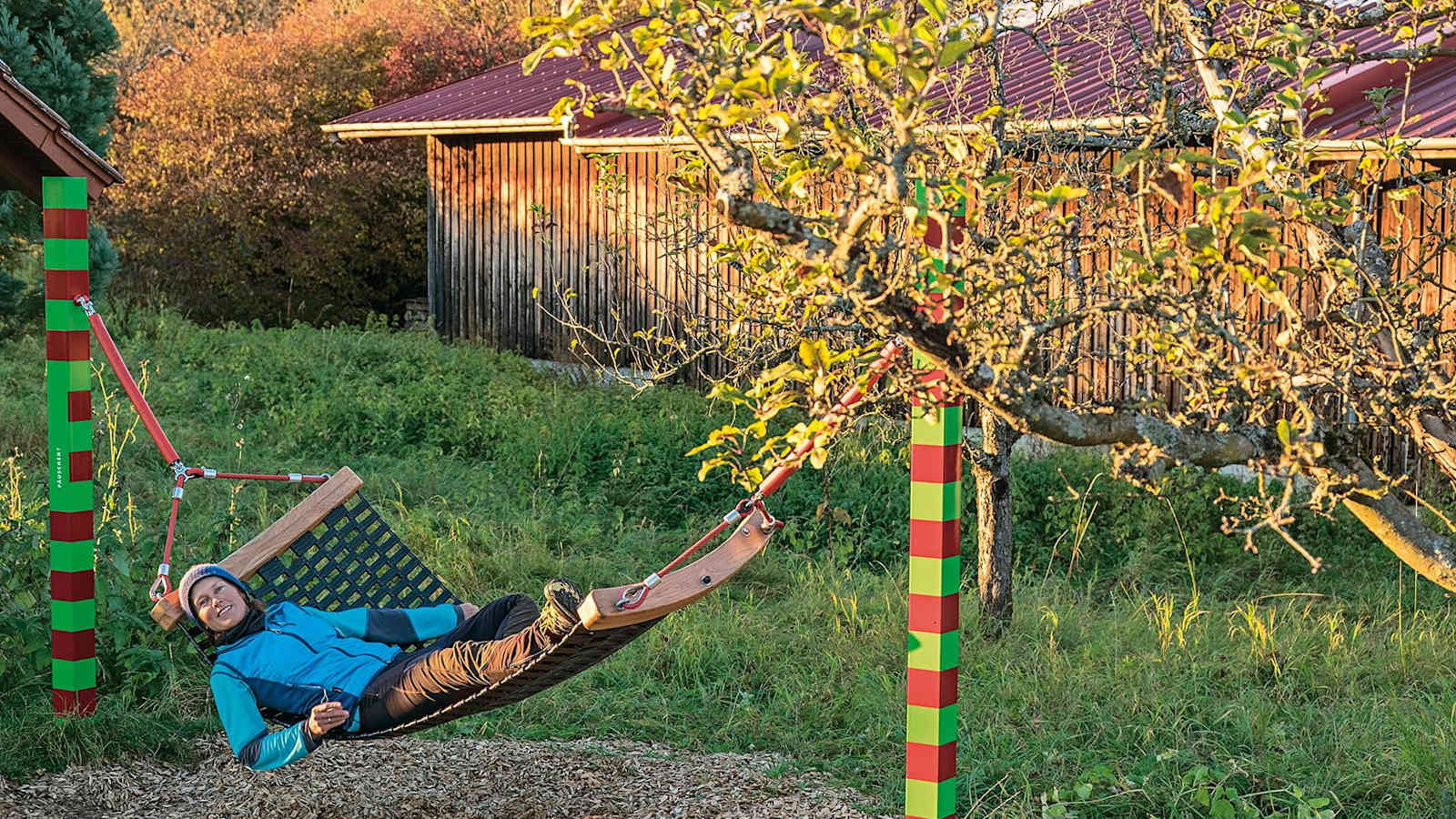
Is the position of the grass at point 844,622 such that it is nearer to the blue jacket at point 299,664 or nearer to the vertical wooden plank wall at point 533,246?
the blue jacket at point 299,664

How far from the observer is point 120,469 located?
24.7 ft

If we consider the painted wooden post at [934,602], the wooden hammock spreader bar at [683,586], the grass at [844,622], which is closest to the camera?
the painted wooden post at [934,602]

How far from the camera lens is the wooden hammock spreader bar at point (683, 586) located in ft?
11.1

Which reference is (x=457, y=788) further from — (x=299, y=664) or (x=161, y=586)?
(x=161, y=586)

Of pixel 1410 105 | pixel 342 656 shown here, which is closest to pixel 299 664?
pixel 342 656

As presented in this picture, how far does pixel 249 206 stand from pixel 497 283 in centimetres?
355

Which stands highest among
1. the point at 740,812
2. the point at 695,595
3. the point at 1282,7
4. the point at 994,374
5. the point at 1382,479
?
the point at 1282,7

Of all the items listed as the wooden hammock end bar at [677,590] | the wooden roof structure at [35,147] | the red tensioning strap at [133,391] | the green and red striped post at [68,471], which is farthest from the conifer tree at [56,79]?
the wooden hammock end bar at [677,590]

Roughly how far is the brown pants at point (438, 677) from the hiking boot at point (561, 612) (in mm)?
54

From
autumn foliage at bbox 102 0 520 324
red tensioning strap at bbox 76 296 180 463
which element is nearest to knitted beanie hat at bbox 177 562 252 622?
red tensioning strap at bbox 76 296 180 463

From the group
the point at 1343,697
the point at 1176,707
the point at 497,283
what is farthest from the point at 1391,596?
the point at 497,283

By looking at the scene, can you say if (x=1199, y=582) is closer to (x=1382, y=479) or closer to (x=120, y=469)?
(x=1382, y=479)

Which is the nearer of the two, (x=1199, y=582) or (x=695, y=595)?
(x=695, y=595)

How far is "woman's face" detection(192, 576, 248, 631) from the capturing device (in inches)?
159
